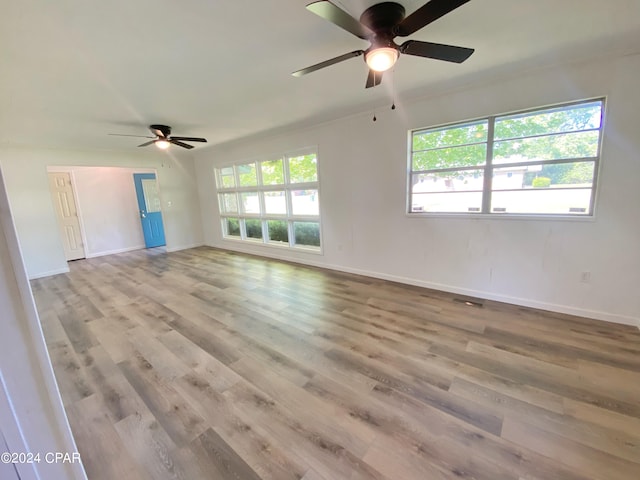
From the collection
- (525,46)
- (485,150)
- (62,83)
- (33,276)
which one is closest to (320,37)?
(525,46)

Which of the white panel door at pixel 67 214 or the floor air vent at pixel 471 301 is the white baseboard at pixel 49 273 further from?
the floor air vent at pixel 471 301

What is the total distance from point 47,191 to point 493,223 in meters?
7.60

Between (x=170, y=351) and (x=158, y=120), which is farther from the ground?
(x=158, y=120)

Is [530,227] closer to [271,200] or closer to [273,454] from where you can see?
[273,454]

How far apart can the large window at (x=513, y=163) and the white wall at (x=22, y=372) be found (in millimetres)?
3793

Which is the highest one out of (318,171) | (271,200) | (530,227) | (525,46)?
(525,46)

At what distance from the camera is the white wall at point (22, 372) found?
0.65 metres

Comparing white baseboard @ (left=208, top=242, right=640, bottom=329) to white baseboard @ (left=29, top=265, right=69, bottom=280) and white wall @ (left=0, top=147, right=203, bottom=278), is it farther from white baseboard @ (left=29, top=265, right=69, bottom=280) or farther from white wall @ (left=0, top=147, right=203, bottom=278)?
white baseboard @ (left=29, top=265, right=69, bottom=280)

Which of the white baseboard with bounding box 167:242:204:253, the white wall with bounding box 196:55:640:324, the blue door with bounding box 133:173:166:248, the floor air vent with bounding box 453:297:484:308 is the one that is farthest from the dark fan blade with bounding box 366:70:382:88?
the blue door with bounding box 133:173:166:248

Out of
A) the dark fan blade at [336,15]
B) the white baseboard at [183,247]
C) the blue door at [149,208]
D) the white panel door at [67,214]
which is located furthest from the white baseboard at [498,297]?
the white panel door at [67,214]

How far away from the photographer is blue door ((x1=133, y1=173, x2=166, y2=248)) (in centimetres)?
725

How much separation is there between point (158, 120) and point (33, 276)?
4041mm

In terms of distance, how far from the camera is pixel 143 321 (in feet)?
10.0

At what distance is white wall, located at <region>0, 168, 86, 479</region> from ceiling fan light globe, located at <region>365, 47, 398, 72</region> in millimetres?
2027
